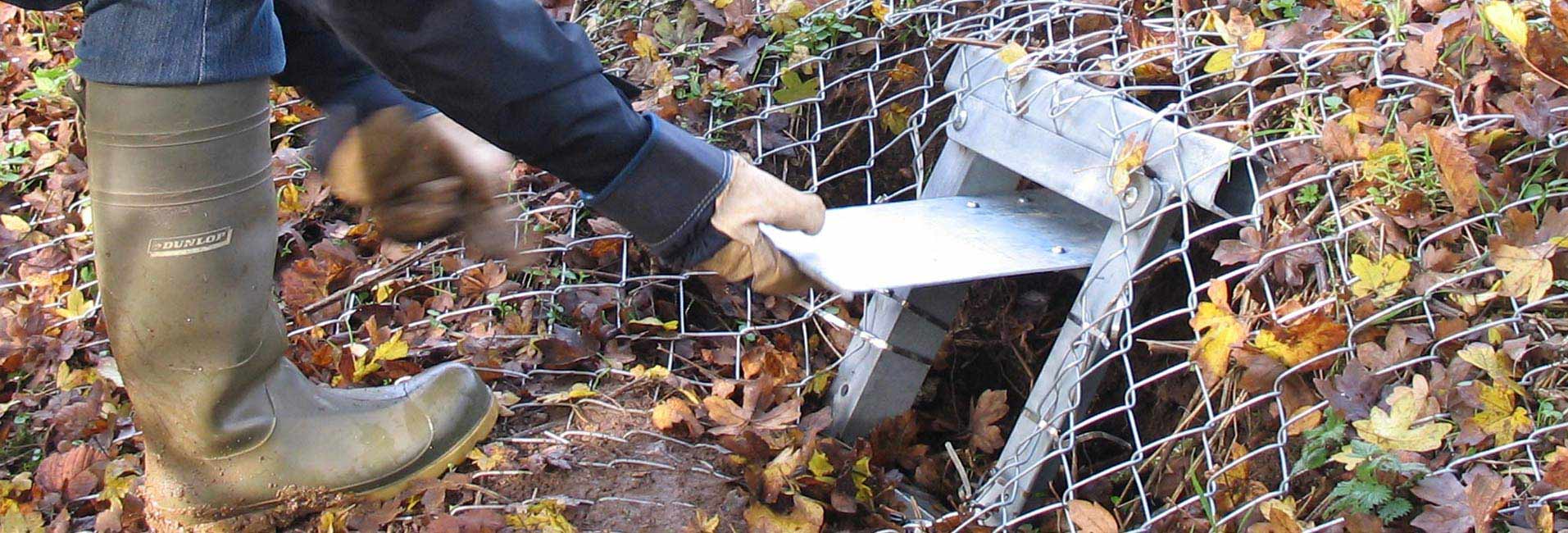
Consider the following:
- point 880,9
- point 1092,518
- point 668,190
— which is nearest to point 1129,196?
point 1092,518

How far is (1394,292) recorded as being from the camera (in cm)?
167

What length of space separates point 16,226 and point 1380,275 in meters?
2.80

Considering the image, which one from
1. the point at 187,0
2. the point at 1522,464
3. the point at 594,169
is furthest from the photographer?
the point at 594,169

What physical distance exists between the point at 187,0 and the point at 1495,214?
1720 millimetres

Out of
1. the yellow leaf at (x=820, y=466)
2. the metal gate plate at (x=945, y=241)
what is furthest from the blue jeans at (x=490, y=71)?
the yellow leaf at (x=820, y=466)

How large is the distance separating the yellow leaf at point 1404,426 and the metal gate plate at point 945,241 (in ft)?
1.77

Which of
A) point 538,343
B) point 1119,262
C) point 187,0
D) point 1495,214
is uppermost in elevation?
point 187,0

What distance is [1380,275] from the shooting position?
1677 millimetres

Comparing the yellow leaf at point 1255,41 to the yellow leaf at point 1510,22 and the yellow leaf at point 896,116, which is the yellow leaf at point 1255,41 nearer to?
the yellow leaf at point 1510,22

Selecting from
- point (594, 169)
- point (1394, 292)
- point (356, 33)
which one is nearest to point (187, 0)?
point (356, 33)

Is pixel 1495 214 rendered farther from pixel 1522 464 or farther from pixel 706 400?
pixel 706 400

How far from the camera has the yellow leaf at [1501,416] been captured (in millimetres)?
1521

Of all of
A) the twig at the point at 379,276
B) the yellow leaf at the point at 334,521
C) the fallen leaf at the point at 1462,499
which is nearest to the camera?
the fallen leaf at the point at 1462,499

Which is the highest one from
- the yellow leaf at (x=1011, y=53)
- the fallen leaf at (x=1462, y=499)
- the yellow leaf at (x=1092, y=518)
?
the yellow leaf at (x=1011, y=53)
